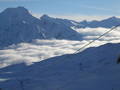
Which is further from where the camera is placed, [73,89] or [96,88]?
[73,89]

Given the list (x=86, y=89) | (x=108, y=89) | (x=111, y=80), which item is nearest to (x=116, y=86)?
(x=108, y=89)

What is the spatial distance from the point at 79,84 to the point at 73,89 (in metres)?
7.48

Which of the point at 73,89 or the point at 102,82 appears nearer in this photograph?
the point at 102,82

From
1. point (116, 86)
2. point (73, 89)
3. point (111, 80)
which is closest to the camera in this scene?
point (116, 86)

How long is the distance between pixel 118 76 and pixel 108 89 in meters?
18.5

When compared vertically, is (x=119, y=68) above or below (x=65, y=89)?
above

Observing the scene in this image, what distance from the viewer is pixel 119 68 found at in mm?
187000

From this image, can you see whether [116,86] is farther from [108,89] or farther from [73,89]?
[73,89]

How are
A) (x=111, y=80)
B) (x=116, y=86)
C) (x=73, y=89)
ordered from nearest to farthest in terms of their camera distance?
1. (x=116, y=86)
2. (x=111, y=80)
3. (x=73, y=89)

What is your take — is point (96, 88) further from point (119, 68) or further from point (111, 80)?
point (119, 68)

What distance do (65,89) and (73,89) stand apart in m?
9.09

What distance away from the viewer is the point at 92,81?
18788cm

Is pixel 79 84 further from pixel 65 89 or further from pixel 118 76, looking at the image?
pixel 118 76

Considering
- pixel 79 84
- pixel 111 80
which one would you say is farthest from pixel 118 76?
pixel 79 84
